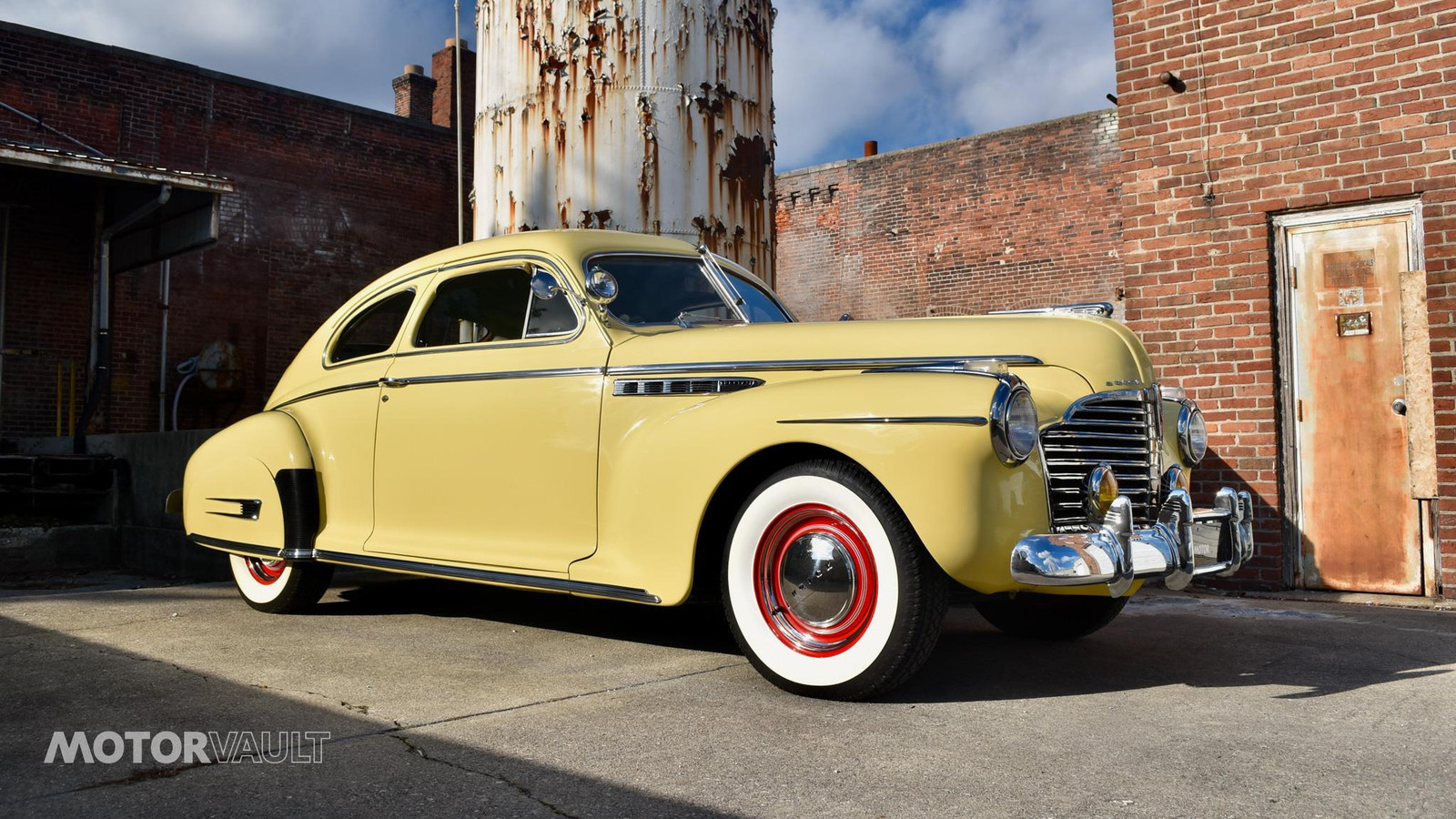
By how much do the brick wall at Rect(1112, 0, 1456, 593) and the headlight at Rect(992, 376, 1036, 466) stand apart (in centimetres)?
379

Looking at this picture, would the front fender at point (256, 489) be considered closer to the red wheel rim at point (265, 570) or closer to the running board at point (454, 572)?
the running board at point (454, 572)

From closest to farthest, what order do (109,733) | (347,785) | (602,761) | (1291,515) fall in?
1. (347,785)
2. (602,761)
3. (109,733)
4. (1291,515)

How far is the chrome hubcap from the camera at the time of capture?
10.7 ft

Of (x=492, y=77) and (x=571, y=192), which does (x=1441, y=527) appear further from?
(x=492, y=77)

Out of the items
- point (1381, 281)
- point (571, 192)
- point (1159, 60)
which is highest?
point (1159, 60)

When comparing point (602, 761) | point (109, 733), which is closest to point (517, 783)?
point (602, 761)

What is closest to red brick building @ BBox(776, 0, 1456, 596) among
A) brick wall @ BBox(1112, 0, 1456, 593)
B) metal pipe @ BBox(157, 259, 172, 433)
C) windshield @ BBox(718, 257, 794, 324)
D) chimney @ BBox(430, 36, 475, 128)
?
brick wall @ BBox(1112, 0, 1456, 593)

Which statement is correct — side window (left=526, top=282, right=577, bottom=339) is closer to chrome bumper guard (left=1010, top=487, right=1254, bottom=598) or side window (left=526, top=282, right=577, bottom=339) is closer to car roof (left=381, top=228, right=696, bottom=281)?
car roof (left=381, top=228, right=696, bottom=281)

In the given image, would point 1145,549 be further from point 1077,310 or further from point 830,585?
point 1077,310

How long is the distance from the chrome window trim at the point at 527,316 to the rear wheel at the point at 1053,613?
202 centimetres

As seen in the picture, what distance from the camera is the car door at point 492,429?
156 inches

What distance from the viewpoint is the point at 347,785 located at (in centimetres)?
242

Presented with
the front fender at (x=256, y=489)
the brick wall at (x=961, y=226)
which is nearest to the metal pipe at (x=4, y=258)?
the front fender at (x=256, y=489)

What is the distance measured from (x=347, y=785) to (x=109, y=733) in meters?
0.89
